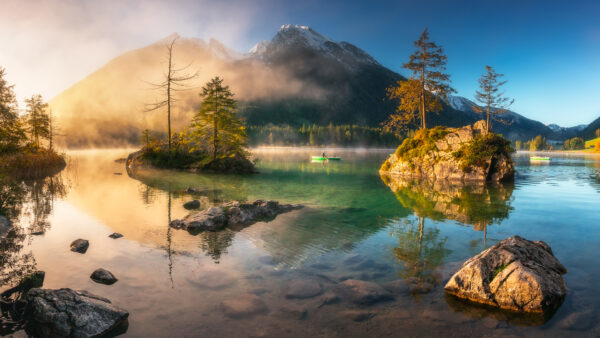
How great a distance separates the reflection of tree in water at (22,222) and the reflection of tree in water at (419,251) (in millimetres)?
12370

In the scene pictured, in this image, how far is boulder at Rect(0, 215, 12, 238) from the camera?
13.7m

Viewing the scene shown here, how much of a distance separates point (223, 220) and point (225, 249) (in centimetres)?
395

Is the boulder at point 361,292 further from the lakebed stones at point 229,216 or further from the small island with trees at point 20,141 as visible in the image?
the small island with trees at point 20,141

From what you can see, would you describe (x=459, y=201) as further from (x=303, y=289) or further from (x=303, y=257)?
(x=303, y=289)

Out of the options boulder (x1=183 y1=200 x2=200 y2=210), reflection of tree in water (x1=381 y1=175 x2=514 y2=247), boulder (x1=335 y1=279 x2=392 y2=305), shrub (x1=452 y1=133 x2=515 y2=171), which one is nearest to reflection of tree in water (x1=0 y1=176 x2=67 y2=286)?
boulder (x1=183 y1=200 x2=200 y2=210)

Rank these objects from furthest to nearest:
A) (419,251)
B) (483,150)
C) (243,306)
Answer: (483,150) < (419,251) < (243,306)

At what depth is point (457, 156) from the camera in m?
39.5

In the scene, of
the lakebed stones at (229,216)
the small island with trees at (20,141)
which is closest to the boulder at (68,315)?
the lakebed stones at (229,216)

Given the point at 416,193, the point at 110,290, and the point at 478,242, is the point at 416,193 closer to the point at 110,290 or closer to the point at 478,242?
the point at 478,242

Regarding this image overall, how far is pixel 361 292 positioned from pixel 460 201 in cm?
1892

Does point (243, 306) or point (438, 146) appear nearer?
point (243, 306)

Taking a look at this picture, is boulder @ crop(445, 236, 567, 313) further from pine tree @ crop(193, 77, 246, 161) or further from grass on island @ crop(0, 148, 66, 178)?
grass on island @ crop(0, 148, 66, 178)

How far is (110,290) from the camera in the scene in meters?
8.62

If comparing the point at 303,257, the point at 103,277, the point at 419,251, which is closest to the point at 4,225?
the point at 103,277
